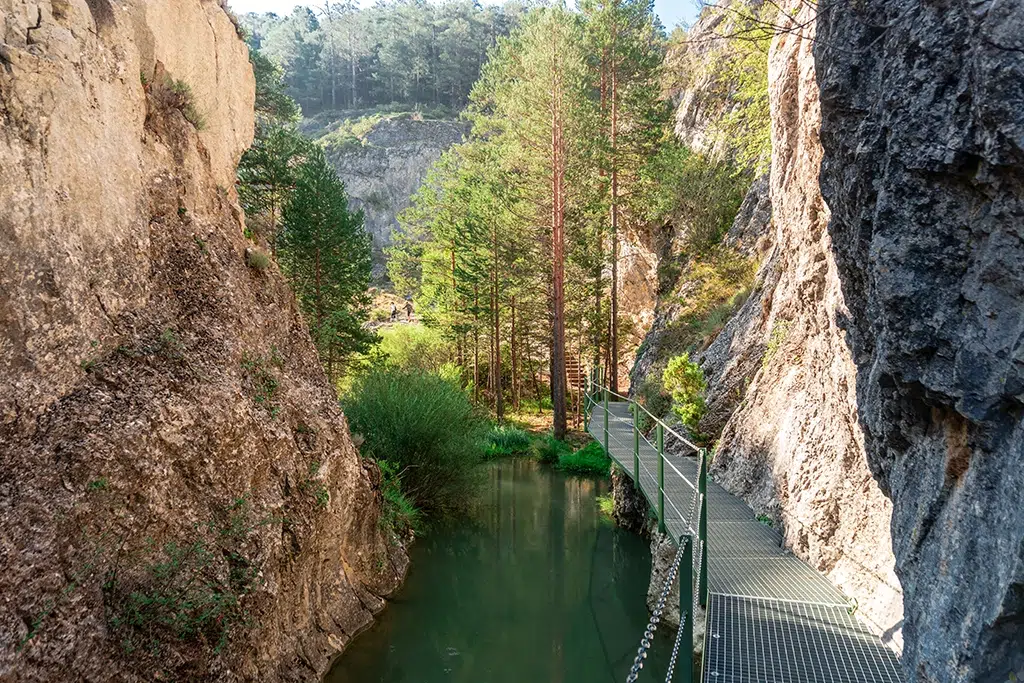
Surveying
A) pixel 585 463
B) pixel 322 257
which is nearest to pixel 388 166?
pixel 322 257

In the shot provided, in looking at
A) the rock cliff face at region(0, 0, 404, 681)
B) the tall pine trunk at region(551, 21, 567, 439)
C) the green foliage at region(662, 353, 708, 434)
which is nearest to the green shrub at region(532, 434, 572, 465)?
the tall pine trunk at region(551, 21, 567, 439)

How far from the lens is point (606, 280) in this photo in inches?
998

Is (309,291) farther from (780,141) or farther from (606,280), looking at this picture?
(780,141)

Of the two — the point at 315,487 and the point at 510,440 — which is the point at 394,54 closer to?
the point at 510,440

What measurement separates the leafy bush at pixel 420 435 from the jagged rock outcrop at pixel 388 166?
153 ft

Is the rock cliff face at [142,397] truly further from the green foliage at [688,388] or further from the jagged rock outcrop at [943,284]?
the green foliage at [688,388]

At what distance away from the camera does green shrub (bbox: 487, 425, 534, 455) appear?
2172 cm

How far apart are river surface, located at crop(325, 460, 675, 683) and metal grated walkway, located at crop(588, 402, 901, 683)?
68.0 inches

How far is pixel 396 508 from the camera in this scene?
12.5 meters

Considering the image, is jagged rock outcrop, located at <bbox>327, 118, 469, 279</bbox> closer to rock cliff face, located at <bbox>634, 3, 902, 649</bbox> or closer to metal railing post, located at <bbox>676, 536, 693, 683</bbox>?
rock cliff face, located at <bbox>634, 3, 902, 649</bbox>

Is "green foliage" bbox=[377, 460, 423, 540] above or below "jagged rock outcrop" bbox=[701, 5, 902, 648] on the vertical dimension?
below

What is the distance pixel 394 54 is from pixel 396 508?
72.7 meters

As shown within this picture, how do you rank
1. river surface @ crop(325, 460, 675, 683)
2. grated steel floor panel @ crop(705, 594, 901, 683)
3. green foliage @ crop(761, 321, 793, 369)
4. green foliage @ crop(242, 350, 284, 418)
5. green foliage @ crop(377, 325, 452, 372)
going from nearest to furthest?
grated steel floor panel @ crop(705, 594, 901, 683)
green foliage @ crop(242, 350, 284, 418)
river surface @ crop(325, 460, 675, 683)
green foliage @ crop(761, 321, 793, 369)
green foliage @ crop(377, 325, 452, 372)

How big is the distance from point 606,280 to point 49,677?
22.2 m
